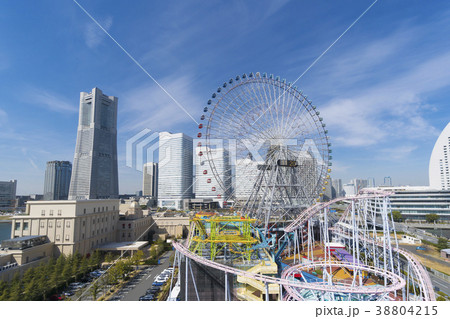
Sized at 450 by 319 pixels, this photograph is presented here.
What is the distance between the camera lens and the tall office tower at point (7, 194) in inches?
3094

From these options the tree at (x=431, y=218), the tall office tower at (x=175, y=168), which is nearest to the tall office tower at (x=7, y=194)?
the tall office tower at (x=175, y=168)

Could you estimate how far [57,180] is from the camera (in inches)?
3720

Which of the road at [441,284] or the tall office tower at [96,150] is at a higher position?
the tall office tower at [96,150]

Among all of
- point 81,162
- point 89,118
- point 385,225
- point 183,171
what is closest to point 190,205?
point 183,171

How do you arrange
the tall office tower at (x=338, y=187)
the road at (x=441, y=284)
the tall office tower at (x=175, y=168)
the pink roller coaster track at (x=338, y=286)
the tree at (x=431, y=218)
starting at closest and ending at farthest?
1. the pink roller coaster track at (x=338, y=286)
2. the road at (x=441, y=284)
3. the tree at (x=431, y=218)
4. the tall office tower at (x=175, y=168)
5. the tall office tower at (x=338, y=187)

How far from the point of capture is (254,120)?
28266 millimetres

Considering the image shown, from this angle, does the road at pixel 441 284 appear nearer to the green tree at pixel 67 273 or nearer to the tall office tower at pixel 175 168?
the green tree at pixel 67 273

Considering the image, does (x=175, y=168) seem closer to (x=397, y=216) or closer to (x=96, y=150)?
(x=96, y=150)

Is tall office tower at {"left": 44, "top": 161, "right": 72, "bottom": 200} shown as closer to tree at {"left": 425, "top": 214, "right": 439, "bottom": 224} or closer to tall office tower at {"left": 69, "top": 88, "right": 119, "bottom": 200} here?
tall office tower at {"left": 69, "top": 88, "right": 119, "bottom": 200}

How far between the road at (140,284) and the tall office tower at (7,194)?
7888cm

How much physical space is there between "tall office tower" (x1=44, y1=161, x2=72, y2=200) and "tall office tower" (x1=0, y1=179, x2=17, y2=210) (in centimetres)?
1017

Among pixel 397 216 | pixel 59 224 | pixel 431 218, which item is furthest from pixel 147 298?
pixel 431 218

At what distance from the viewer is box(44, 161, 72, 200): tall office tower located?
9281 centimetres

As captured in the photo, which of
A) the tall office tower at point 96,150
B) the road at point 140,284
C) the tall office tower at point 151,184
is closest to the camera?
the road at point 140,284
